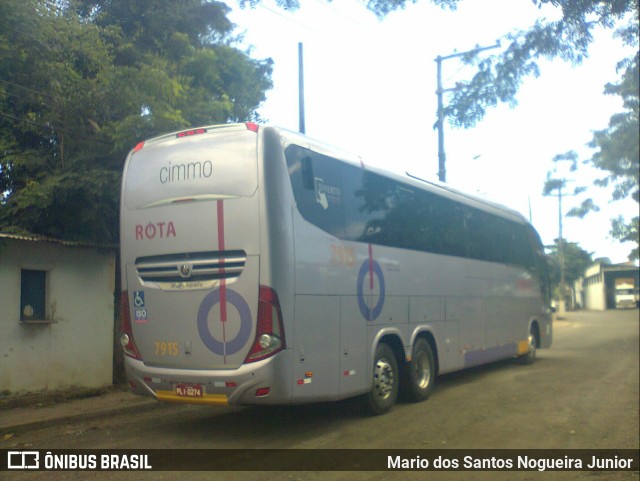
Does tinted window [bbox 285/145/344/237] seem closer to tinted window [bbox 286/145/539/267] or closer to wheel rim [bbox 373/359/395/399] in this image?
tinted window [bbox 286/145/539/267]

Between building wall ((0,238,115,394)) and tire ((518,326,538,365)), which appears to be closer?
building wall ((0,238,115,394))

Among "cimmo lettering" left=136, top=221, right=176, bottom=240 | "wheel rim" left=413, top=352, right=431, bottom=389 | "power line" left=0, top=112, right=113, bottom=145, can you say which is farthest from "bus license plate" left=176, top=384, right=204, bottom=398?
"power line" left=0, top=112, right=113, bottom=145

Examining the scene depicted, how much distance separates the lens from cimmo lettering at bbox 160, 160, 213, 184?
761 centimetres

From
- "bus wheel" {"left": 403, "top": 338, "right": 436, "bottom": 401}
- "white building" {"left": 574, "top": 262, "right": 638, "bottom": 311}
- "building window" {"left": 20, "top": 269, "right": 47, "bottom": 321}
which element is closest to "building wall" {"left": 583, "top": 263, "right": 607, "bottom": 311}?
"white building" {"left": 574, "top": 262, "right": 638, "bottom": 311}

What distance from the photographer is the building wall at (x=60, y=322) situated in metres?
9.69

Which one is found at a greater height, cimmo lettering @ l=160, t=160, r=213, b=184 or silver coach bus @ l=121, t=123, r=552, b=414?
cimmo lettering @ l=160, t=160, r=213, b=184

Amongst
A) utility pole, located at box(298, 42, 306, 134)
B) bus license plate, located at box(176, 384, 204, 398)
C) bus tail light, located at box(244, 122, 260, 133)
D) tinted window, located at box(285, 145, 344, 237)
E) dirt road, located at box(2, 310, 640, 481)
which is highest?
utility pole, located at box(298, 42, 306, 134)

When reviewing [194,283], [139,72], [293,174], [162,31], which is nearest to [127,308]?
[194,283]

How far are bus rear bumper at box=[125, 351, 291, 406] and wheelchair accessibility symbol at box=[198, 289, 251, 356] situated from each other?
246mm

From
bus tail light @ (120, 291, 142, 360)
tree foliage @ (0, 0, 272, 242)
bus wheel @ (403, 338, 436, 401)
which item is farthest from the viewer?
bus wheel @ (403, 338, 436, 401)

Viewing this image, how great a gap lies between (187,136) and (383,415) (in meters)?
4.80

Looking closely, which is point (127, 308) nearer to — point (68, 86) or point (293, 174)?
point (293, 174)

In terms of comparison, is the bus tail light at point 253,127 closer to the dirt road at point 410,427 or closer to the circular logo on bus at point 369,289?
the circular logo on bus at point 369,289

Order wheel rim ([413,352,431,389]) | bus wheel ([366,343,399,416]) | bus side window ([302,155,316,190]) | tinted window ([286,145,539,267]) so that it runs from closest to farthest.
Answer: bus side window ([302,155,316,190]) → tinted window ([286,145,539,267]) → bus wheel ([366,343,399,416]) → wheel rim ([413,352,431,389])
